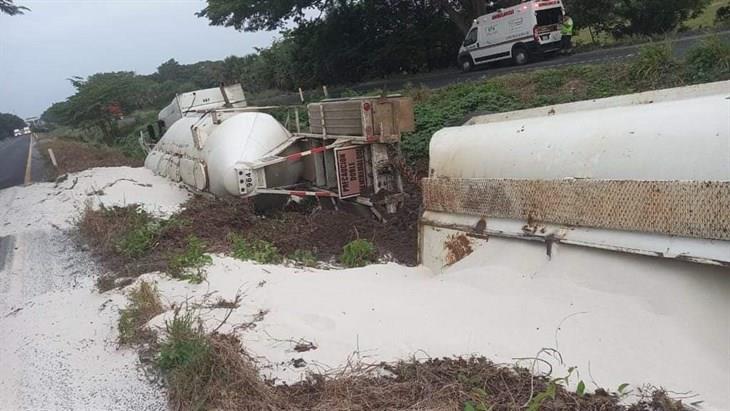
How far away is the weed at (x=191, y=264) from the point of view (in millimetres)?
5484

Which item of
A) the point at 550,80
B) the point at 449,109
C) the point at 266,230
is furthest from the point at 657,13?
the point at 266,230

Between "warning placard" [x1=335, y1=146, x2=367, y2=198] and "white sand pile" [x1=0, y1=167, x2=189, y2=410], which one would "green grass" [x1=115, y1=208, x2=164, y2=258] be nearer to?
"white sand pile" [x1=0, y1=167, x2=189, y2=410]

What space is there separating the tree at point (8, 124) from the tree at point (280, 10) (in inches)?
3020

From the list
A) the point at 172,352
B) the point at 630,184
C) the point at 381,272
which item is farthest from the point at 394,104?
the point at 172,352

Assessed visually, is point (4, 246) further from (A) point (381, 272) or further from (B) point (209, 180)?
(A) point (381, 272)

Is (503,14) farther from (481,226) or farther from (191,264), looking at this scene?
(191,264)

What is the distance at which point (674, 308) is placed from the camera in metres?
3.42

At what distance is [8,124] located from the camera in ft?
Answer: 330

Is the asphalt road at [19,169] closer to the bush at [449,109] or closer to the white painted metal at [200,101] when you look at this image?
the white painted metal at [200,101]

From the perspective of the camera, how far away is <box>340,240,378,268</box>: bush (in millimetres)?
6344

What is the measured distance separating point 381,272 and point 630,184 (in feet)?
8.33

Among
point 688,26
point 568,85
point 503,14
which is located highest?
point 503,14

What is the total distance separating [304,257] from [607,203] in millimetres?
3593

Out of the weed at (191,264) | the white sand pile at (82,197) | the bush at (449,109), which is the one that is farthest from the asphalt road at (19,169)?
the weed at (191,264)
